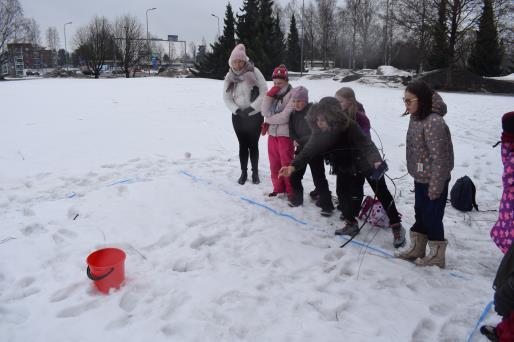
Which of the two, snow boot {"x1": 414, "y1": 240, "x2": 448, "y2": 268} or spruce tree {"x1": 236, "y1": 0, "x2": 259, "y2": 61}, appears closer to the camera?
snow boot {"x1": 414, "y1": 240, "x2": 448, "y2": 268}

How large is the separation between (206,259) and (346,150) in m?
1.70

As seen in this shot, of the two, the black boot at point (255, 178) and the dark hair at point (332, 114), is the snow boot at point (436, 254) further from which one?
the black boot at point (255, 178)

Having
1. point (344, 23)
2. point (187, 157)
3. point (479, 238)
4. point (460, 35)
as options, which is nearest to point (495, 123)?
point (479, 238)

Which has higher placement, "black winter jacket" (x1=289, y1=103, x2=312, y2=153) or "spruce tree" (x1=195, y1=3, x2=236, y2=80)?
"spruce tree" (x1=195, y1=3, x2=236, y2=80)

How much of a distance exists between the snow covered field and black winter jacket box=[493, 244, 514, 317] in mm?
514

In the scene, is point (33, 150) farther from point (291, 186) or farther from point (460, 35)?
point (460, 35)

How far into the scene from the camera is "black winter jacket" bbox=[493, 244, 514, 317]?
200 centimetres

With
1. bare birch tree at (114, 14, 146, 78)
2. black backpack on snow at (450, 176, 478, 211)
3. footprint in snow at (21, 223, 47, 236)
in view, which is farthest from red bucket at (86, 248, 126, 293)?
bare birch tree at (114, 14, 146, 78)

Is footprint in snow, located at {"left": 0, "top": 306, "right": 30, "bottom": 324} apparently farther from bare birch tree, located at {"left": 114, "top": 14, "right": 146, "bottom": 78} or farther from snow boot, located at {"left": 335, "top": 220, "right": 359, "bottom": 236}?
bare birch tree, located at {"left": 114, "top": 14, "right": 146, "bottom": 78}

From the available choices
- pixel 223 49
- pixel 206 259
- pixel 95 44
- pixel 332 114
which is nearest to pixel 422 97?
pixel 332 114

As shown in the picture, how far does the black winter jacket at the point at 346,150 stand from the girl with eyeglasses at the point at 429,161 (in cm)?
47

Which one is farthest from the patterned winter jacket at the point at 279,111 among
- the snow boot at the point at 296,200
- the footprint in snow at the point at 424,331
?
the footprint in snow at the point at 424,331

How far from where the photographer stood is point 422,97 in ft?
9.53

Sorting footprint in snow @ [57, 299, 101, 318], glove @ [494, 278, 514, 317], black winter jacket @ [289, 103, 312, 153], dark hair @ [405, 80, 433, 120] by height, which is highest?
dark hair @ [405, 80, 433, 120]
